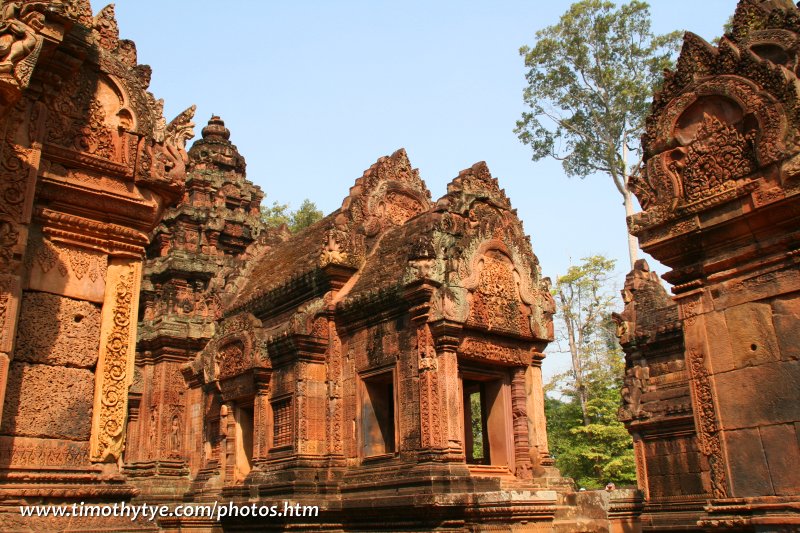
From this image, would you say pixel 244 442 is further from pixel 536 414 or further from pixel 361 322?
pixel 536 414

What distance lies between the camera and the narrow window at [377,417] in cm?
1059

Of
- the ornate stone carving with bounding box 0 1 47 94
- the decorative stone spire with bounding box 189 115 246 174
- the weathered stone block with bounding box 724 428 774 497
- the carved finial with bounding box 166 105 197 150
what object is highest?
the decorative stone spire with bounding box 189 115 246 174

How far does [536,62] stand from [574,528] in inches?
691

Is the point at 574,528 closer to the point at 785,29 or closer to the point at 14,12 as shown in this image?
the point at 785,29

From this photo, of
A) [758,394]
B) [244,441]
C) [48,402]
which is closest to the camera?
[48,402]

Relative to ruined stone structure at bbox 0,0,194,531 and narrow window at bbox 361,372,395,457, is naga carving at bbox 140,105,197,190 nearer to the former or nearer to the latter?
ruined stone structure at bbox 0,0,194,531

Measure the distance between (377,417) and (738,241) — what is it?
6.45m

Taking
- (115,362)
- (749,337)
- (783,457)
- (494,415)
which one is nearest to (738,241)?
(749,337)

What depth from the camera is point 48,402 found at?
4750 mm

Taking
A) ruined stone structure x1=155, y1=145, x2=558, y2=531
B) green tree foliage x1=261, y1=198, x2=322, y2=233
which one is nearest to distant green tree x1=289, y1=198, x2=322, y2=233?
green tree foliage x1=261, y1=198, x2=322, y2=233

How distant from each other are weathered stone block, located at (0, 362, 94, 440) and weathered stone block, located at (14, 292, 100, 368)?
68 mm

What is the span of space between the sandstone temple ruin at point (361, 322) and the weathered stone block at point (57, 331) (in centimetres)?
2

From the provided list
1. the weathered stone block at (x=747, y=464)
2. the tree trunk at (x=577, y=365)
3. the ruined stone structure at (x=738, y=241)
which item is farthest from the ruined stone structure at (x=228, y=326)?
the tree trunk at (x=577, y=365)

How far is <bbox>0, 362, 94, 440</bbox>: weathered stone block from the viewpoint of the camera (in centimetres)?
458
